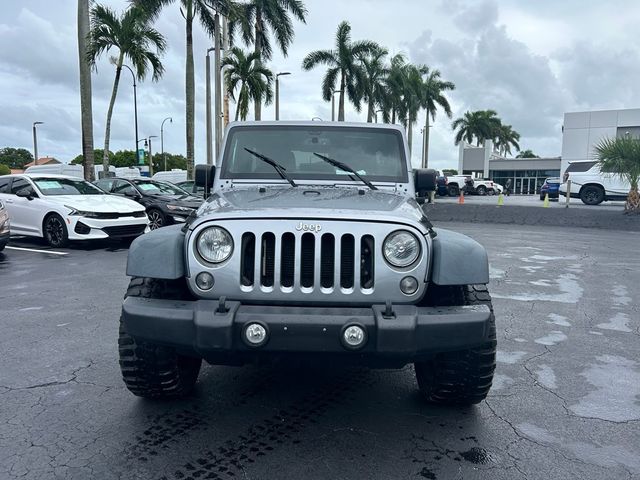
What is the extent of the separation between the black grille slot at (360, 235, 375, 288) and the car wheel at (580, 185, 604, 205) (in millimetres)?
23231

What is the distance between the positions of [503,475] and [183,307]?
1816 millimetres

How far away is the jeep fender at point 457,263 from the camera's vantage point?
3021 mm

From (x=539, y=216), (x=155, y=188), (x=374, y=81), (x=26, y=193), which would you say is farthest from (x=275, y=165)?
(x=374, y=81)

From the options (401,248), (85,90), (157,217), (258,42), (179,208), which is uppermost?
(258,42)

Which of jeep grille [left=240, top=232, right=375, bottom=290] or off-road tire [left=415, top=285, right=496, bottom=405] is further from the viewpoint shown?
off-road tire [left=415, top=285, right=496, bottom=405]

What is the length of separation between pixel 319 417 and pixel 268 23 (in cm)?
3327

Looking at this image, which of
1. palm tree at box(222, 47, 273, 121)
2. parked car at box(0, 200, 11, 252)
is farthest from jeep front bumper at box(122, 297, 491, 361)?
palm tree at box(222, 47, 273, 121)

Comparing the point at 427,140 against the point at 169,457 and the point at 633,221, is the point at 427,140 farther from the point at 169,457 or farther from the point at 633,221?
the point at 169,457

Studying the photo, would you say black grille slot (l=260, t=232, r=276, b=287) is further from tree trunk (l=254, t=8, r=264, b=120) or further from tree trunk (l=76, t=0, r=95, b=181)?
tree trunk (l=254, t=8, r=264, b=120)

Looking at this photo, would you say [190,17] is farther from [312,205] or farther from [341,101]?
[312,205]

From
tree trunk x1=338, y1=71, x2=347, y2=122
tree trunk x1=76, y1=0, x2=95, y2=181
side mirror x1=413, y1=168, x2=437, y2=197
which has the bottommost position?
side mirror x1=413, y1=168, x2=437, y2=197

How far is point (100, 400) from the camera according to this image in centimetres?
371

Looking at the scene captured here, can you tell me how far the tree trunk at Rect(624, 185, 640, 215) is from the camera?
1892 cm

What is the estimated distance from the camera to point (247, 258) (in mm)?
3045
